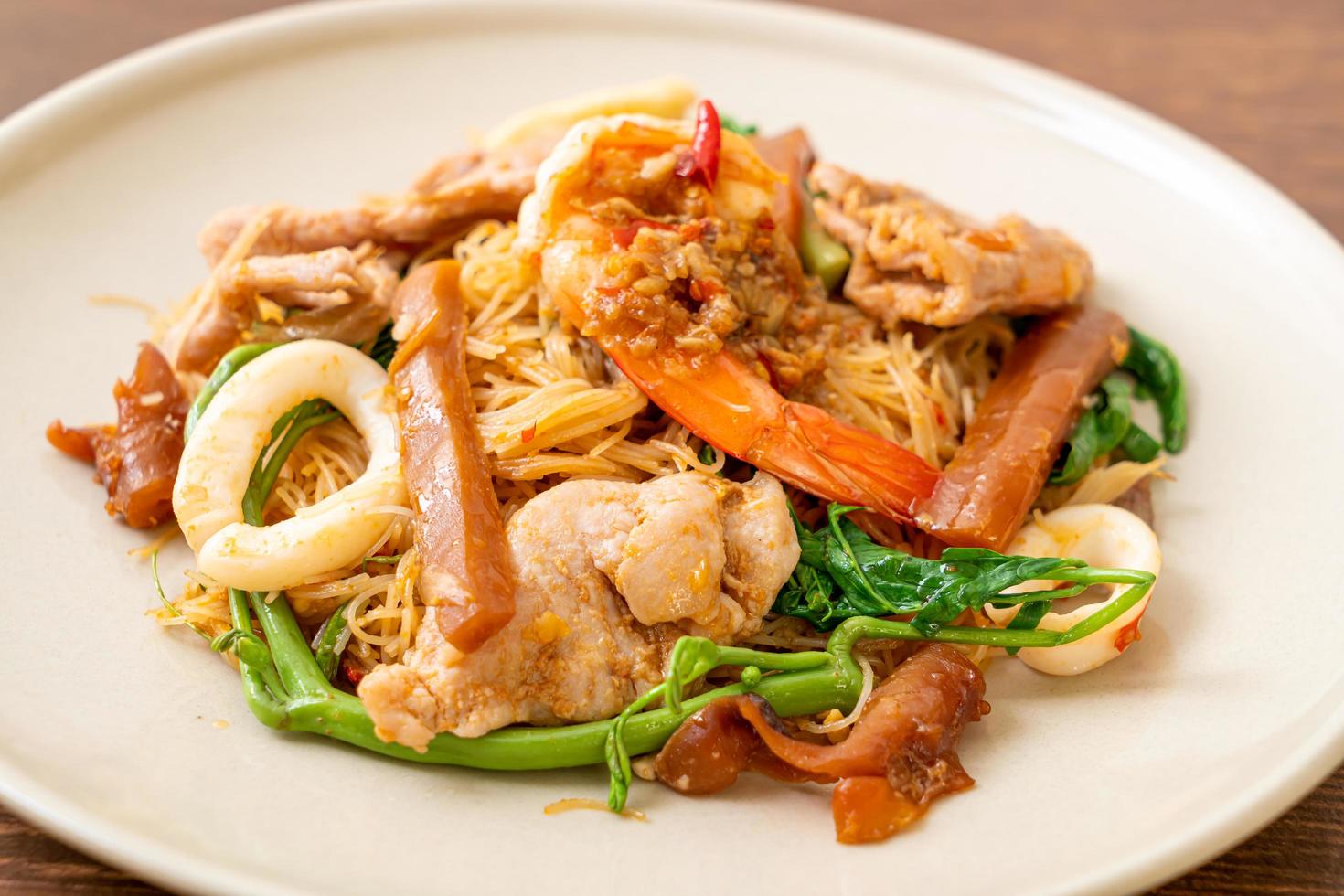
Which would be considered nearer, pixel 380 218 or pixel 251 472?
pixel 251 472

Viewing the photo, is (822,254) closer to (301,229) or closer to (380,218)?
(380,218)

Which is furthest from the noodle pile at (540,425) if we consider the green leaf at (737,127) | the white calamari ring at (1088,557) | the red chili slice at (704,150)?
the green leaf at (737,127)

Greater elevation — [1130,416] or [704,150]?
[704,150]

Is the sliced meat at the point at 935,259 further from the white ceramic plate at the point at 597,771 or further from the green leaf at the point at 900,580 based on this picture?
the green leaf at the point at 900,580

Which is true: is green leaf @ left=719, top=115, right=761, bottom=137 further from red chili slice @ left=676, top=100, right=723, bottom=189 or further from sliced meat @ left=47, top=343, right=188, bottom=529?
sliced meat @ left=47, top=343, right=188, bottom=529

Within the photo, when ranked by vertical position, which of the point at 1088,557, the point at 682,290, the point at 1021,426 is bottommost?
the point at 1088,557

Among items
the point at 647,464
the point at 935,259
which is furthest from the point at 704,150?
the point at 647,464
